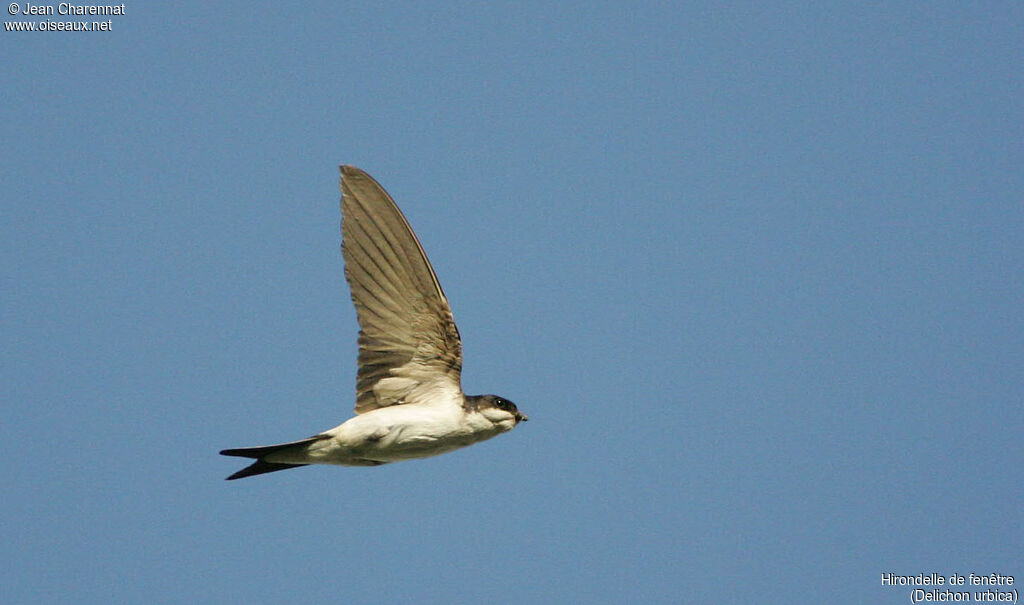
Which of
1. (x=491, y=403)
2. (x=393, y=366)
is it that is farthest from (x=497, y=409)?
(x=393, y=366)

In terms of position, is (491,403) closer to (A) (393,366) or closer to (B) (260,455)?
(A) (393,366)

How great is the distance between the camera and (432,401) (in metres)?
5.49

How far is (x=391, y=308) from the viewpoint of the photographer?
5.39 meters

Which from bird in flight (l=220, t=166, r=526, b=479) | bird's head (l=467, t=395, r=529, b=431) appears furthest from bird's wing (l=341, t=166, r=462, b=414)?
bird's head (l=467, t=395, r=529, b=431)

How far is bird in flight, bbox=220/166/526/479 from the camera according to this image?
17.3 feet

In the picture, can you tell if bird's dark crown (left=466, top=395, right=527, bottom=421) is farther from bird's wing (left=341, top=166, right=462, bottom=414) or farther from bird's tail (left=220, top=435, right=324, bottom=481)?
bird's tail (left=220, top=435, right=324, bottom=481)

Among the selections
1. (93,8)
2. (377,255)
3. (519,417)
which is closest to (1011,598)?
(519,417)

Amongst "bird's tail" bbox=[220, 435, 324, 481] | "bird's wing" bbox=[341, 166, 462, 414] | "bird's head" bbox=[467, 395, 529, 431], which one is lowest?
"bird's tail" bbox=[220, 435, 324, 481]

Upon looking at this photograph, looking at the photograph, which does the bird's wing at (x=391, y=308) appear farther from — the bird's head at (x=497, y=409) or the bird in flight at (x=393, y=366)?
the bird's head at (x=497, y=409)

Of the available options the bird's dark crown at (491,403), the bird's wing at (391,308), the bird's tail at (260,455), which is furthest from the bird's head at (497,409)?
the bird's tail at (260,455)

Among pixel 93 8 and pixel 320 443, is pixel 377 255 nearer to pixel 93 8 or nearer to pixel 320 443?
pixel 320 443

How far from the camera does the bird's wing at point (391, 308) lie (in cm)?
526

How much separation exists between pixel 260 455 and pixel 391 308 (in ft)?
3.17

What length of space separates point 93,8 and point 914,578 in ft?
24.1
